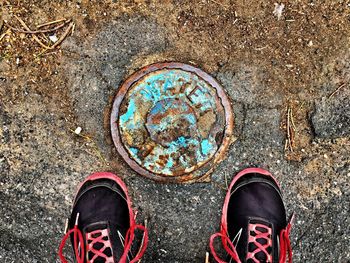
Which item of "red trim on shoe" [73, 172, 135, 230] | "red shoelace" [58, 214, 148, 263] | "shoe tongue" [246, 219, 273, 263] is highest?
"red trim on shoe" [73, 172, 135, 230]

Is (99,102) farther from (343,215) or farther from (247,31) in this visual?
(343,215)

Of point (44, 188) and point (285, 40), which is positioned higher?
point (285, 40)

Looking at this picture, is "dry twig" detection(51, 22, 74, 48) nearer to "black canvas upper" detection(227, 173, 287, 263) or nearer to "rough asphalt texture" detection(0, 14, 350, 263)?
"rough asphalt texture" detection(0, 14, 350, 263)

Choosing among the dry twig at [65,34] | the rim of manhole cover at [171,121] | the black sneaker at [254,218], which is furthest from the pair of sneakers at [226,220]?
the dry twig at [65,34]

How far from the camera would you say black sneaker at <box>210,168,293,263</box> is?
2059 millimetres

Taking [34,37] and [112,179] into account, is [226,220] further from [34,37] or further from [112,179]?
[34,37]

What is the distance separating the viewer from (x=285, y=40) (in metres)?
2.04

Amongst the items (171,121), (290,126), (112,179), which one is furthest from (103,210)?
(290,126)

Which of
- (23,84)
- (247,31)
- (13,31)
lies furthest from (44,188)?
(247,31)

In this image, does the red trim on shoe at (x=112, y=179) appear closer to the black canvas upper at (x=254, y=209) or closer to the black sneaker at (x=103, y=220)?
the black sneaker at (x=103, y=220)

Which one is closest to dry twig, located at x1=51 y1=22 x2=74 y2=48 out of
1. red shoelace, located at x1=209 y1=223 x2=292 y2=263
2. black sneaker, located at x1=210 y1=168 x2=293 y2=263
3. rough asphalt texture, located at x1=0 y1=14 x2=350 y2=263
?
rough asphalt texture, located at x1=0 y1=14 x2=350 y2=263

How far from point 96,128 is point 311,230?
124 centimetres

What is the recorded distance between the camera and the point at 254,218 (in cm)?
210

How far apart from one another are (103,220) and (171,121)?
63cm
